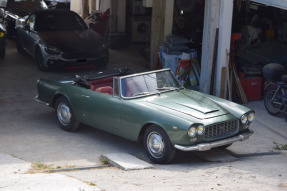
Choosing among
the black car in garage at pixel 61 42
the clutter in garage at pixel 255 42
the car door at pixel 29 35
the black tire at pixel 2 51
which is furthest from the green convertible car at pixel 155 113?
the black tire at pixel 2 51

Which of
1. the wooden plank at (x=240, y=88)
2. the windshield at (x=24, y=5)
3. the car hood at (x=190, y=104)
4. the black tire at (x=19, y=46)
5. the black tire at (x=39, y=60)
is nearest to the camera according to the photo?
the car hood at (x=190, y=104)

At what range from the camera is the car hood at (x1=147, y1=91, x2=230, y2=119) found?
25.5 ft

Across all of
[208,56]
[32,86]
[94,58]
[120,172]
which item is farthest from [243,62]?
[120,172]

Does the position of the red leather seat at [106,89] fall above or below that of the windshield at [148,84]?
below

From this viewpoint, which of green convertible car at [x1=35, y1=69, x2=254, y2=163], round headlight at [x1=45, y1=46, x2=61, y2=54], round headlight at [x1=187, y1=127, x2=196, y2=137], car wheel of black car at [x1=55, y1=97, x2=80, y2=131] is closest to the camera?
round headlight at [x1=187, y1=127, x2=196, y2=137]

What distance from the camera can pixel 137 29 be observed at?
Result: 62.0ft

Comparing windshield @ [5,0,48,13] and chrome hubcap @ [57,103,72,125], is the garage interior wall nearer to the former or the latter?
chrome hubcap @ [57,103,72,125]

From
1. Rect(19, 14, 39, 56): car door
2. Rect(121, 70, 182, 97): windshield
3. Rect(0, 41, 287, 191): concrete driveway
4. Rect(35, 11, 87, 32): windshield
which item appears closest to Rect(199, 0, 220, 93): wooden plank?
Rect(0, 41, 287, 191): concrete driveway

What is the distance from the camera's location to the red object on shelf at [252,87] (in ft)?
38.8

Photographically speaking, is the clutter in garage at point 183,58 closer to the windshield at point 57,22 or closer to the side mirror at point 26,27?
the windshield at point 57,22

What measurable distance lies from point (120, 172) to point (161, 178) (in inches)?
27.6

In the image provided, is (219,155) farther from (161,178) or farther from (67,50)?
(67,50)

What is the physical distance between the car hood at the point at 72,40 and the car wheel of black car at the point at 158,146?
6.47 meters

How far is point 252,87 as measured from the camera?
11891 millimetres
